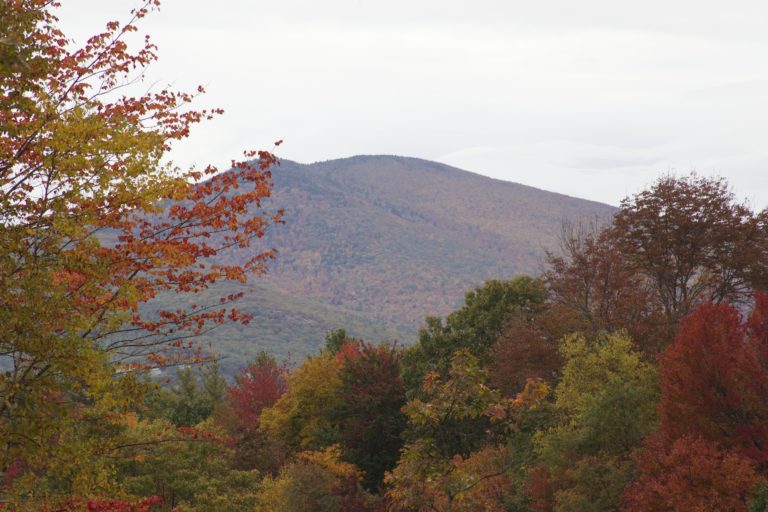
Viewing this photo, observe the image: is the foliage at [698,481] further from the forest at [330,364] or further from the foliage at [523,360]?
the foliage at [523,360]

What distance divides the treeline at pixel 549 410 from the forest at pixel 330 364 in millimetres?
104

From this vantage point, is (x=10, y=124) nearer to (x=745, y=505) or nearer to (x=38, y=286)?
(x=38, y=286)

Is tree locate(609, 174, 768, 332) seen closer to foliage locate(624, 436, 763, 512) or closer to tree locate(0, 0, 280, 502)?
foliage locate(624, 436, 763, 512)

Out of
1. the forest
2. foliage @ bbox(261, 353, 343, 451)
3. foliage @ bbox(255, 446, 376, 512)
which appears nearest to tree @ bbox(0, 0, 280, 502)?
the forest

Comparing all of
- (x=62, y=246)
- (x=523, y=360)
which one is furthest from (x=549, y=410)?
(x=62, y=246)

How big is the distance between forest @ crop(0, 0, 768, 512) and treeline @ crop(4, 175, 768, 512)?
4.1 inches

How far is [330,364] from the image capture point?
161 feet

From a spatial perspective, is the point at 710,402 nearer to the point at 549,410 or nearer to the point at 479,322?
the point at 549,410

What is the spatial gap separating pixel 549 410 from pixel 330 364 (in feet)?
55.7

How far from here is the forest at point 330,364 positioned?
8930mm

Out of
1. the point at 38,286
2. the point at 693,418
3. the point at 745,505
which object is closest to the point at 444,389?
the point at 38,286

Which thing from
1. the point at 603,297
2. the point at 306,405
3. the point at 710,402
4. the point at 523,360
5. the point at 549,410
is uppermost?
the point at 603,297

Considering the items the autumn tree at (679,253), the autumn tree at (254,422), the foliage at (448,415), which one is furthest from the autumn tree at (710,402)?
the autumn tree at (254,422)

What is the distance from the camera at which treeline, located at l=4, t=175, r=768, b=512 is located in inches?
742
